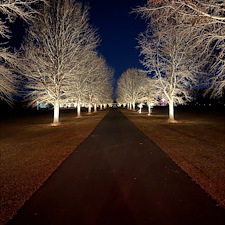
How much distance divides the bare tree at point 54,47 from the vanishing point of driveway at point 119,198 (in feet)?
47.6

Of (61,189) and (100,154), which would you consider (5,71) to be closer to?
(100,154)

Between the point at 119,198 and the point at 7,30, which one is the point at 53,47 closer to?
the point at 7,30

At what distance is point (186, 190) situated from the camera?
424 cm

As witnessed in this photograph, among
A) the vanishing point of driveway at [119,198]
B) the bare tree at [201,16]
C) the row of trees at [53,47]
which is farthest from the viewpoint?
the row of trees at [53,47]

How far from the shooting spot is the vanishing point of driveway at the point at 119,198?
3211 millimetres

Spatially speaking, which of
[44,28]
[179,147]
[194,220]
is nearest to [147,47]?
[44,28]

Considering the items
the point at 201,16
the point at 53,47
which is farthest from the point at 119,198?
the point at 53,47

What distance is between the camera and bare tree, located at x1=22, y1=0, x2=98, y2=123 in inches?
729

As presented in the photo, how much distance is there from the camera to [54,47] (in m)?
19.1

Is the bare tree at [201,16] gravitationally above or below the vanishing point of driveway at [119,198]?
above

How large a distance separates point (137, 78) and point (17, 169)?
50.3m

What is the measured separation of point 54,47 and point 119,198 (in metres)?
18.4

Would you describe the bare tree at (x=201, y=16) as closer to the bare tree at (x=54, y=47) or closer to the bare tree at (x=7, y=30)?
the bare tree at (x=7, y=30)

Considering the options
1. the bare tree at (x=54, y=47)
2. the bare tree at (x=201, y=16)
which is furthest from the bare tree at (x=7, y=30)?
the bare tree at (x=54, y=47)
